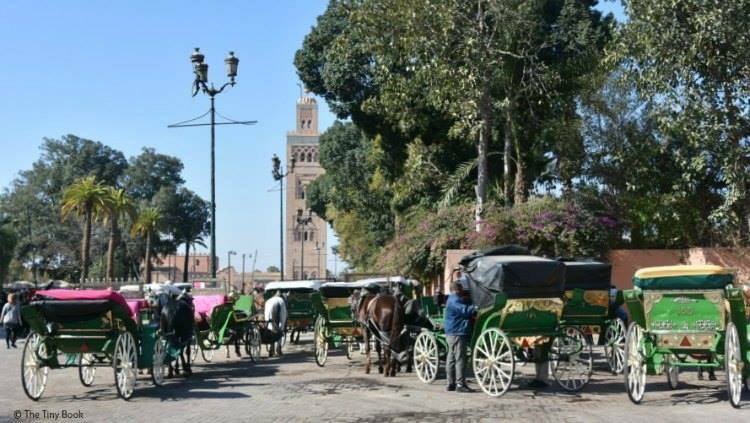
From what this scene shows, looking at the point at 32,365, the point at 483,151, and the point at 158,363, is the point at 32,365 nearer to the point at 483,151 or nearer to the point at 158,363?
the point at 158,363

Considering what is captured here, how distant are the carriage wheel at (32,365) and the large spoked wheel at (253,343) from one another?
7.31m

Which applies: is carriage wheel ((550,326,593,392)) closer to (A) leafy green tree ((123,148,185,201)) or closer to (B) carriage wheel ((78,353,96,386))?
(B) carriage wheel ((78,353,96,386))

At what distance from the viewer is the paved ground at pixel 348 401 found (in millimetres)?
11039

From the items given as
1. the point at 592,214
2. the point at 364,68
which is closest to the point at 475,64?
the point at 592,214

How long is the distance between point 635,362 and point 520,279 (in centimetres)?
215

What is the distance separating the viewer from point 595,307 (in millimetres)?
15844

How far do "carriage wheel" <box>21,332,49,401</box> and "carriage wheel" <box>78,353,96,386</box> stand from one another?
0.68 meters

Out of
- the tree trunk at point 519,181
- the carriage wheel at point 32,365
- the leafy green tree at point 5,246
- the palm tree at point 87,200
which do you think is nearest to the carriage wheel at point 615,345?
the carriage wheel at point 32,365

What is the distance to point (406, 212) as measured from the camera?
3684 centimetres

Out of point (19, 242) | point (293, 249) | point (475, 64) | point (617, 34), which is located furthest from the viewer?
point (293, 249)

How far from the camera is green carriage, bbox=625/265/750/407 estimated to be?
446 inches

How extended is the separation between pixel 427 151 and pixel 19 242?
59.2 metres

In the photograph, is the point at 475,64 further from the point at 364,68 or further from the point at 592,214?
the point at 364,68

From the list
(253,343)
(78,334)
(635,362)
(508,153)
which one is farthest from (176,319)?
(508,153)
